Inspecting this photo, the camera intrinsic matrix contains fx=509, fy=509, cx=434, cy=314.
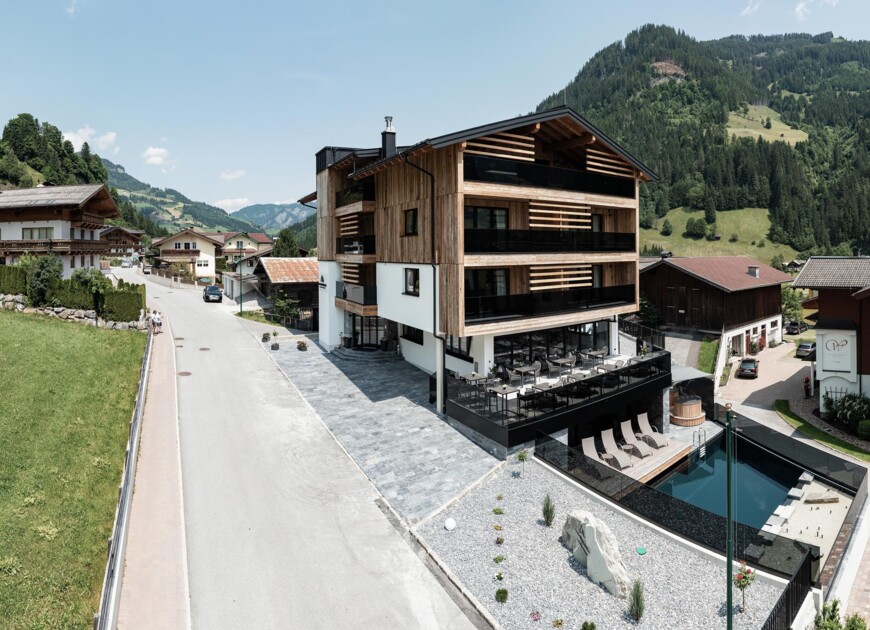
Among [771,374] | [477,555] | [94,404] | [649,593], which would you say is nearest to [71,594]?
[477,555]

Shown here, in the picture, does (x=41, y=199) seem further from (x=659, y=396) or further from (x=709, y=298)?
(x=709, y=298)

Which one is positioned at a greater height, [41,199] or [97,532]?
[41,199]

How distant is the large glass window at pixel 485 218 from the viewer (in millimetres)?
19922

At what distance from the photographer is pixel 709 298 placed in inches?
1614

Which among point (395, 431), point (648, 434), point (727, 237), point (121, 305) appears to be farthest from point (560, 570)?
point (727, 237)

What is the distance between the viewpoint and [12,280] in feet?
106

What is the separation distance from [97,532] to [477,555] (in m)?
8.90

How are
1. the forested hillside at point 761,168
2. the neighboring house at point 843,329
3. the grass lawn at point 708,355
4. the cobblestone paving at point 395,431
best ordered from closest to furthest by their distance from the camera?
the cobblestone paving at point 395,431, the neighboring house at point 843,329, the grass lawn at point 708,355, the forested hillside at point 761,168

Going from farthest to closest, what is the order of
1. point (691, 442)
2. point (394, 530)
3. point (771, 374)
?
point (771, 374) < point (691, 442) < point (394, 530)

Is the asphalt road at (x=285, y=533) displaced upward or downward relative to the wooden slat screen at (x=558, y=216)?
downward

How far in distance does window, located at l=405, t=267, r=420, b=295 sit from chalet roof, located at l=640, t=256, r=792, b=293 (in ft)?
94.5

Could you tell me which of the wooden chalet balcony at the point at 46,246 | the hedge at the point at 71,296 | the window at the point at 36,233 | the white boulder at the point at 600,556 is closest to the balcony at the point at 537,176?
the white boulder at the point at 600,556

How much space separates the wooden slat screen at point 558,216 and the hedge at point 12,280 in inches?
1263

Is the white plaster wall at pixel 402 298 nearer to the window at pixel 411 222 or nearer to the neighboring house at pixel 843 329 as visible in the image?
the window at pixel 411 222
